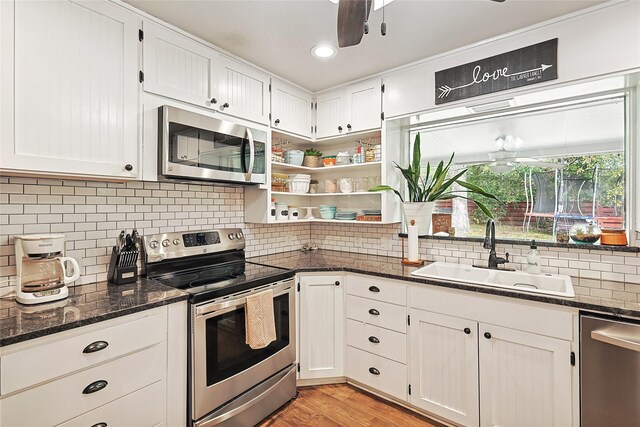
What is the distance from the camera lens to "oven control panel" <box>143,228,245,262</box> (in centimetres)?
202

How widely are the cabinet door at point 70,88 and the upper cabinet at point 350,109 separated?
5.38 ft

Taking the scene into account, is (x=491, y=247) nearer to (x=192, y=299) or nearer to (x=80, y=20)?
(x=192, y=299)

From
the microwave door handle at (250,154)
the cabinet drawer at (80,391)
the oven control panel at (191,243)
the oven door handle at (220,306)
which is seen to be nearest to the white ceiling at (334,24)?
the microwave door handle at (250,154)

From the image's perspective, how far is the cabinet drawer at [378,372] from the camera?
212 centimetres

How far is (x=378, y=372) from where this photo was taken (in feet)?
7.30

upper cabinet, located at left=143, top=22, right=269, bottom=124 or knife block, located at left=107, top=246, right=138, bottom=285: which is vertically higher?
upper cabinet, located at left=143, top=22, right=269, bottom=124

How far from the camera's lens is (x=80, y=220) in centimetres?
183

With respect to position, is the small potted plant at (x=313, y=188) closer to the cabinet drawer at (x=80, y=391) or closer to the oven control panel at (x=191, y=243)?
the oven control panel at (x=191, y=243)

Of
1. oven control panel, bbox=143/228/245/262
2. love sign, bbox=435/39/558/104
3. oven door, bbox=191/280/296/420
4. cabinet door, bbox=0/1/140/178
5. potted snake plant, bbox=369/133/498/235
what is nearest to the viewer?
cabinet door, bbox=0/1/140/178

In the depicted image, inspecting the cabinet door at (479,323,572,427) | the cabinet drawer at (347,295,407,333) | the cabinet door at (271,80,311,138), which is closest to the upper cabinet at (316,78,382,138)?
the cabinet door at (271,80,311,138)

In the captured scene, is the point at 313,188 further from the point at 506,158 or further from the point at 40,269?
the point at 40,269

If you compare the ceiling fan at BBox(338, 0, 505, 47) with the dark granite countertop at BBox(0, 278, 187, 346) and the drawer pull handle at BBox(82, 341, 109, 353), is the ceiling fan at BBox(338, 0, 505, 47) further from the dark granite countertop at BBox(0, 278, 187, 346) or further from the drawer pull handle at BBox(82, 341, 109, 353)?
the drawer pull handle at BBox(82, 341, 109, 353)

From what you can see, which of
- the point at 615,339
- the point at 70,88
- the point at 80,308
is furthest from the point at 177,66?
the point at 615,339

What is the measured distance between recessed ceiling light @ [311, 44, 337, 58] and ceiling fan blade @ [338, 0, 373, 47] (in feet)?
2.78
